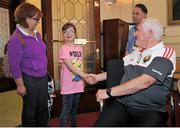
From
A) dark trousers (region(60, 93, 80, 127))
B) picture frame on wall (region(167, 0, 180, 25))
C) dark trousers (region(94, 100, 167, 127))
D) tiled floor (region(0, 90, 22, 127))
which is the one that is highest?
picture frame on wall (region(167, 0, 180, 25))

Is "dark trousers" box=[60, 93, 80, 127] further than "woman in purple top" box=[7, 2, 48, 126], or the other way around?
"dark trousers" box=[60, 93, 80, 127]

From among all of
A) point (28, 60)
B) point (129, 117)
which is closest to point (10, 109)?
point (28, 60)

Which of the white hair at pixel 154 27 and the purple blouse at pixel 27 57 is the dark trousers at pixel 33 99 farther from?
the white hair at pixel 154 27

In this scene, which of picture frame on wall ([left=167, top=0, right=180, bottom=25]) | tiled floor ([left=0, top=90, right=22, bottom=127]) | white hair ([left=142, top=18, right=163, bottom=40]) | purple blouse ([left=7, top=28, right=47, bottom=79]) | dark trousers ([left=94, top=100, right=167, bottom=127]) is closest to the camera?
dark trousers ([left=94, top=100, right=167, bottom=127])

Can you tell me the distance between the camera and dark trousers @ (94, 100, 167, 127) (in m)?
1.86

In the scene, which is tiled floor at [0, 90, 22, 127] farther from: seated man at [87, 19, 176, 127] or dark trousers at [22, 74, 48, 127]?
seated man at [87, 19, 176, 127]

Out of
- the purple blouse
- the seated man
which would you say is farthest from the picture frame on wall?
the seated man

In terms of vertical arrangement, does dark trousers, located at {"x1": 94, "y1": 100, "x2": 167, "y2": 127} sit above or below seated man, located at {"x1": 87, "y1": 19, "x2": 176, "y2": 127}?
below

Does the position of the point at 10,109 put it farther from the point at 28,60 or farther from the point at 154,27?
the point at 154,27

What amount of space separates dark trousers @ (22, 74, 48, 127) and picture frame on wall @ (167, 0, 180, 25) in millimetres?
3293

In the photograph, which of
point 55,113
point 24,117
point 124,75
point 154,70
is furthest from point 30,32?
point 55,113

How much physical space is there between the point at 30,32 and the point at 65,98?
2.75 feet

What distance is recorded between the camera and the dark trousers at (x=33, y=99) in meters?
2.58

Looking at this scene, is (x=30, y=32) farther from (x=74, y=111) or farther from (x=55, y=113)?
(x=55, y=113)
